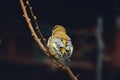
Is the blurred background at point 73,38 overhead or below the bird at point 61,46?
overhead

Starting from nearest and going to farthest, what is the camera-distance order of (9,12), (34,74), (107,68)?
(9,12) < (34,74) < (107,68)

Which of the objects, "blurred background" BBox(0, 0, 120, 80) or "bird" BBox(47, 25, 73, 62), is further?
"blurred background" BBox(0, 0, 120, 80)

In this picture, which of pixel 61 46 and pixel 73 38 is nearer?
pixel 61 46

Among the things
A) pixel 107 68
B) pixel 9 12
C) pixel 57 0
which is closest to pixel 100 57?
pixel 107 68

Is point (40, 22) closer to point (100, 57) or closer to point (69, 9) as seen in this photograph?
point (69, 9)

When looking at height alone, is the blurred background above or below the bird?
above

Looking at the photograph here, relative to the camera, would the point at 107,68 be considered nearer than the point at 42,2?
No

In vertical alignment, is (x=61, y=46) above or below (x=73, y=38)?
below

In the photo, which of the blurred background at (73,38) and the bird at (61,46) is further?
the blurred background at (73,38)
